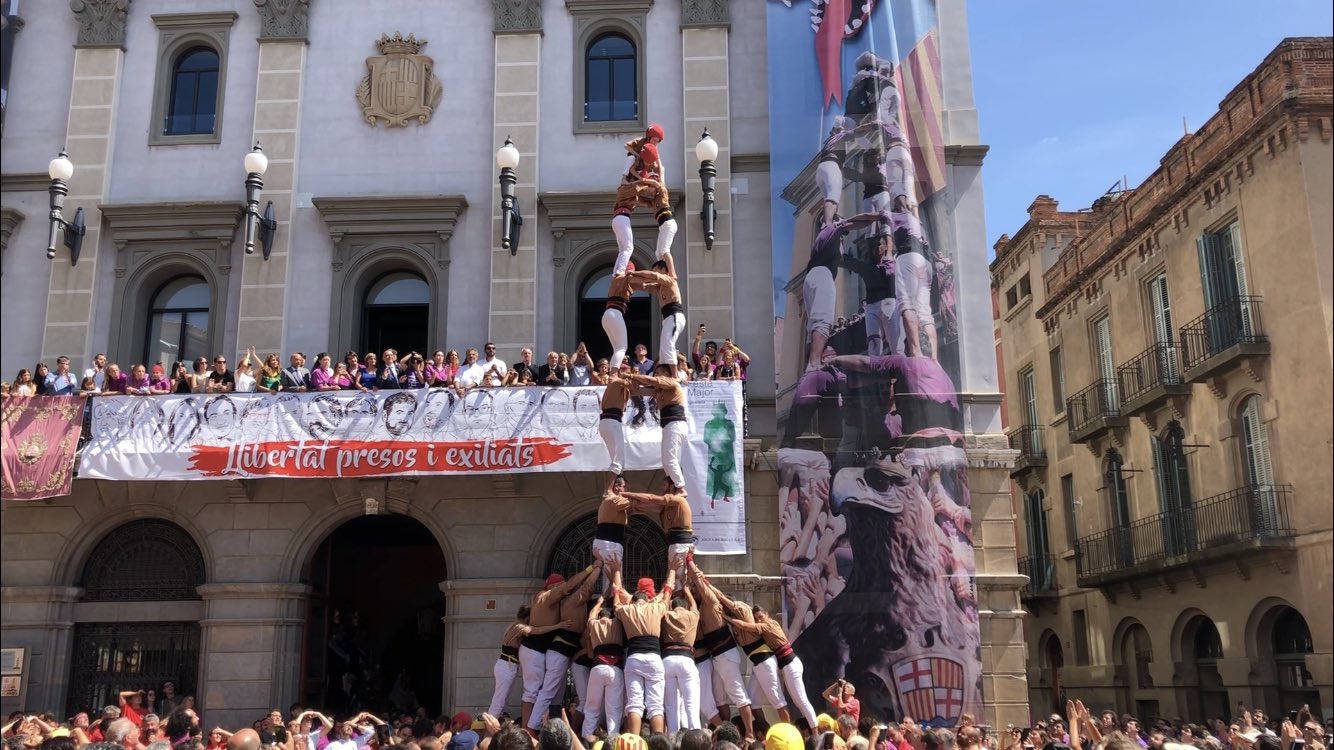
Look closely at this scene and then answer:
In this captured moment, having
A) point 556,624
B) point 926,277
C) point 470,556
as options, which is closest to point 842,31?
point 926,277

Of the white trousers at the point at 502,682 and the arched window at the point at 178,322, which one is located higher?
the arched window at the point at 178,322

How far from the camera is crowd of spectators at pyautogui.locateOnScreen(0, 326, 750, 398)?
1898cm

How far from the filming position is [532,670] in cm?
1323

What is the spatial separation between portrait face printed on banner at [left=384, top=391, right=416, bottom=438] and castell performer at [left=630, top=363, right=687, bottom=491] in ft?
21.9

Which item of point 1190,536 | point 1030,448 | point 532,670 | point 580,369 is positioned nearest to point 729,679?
point 532,670

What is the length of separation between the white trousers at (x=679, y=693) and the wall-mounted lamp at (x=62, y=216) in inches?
574

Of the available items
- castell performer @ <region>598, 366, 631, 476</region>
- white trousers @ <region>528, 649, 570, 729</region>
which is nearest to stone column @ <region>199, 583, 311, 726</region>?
white trousers @ <region>528, 649, 570, 729</region>

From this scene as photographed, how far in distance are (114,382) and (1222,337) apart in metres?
20.4

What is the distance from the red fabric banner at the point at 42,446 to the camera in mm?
18406

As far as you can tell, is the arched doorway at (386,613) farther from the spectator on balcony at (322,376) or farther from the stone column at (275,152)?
the spectator on balcony at (322,376)

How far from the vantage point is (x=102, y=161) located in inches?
861

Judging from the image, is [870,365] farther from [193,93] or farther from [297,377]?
[193,93]

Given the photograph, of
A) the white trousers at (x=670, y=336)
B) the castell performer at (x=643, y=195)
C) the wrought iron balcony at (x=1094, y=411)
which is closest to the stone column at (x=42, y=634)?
the castell performer at (x=643, y=195)

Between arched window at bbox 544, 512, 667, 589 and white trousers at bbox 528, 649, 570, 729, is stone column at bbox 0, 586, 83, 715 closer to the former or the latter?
arched window at bbox 544, 512, 667, 589
